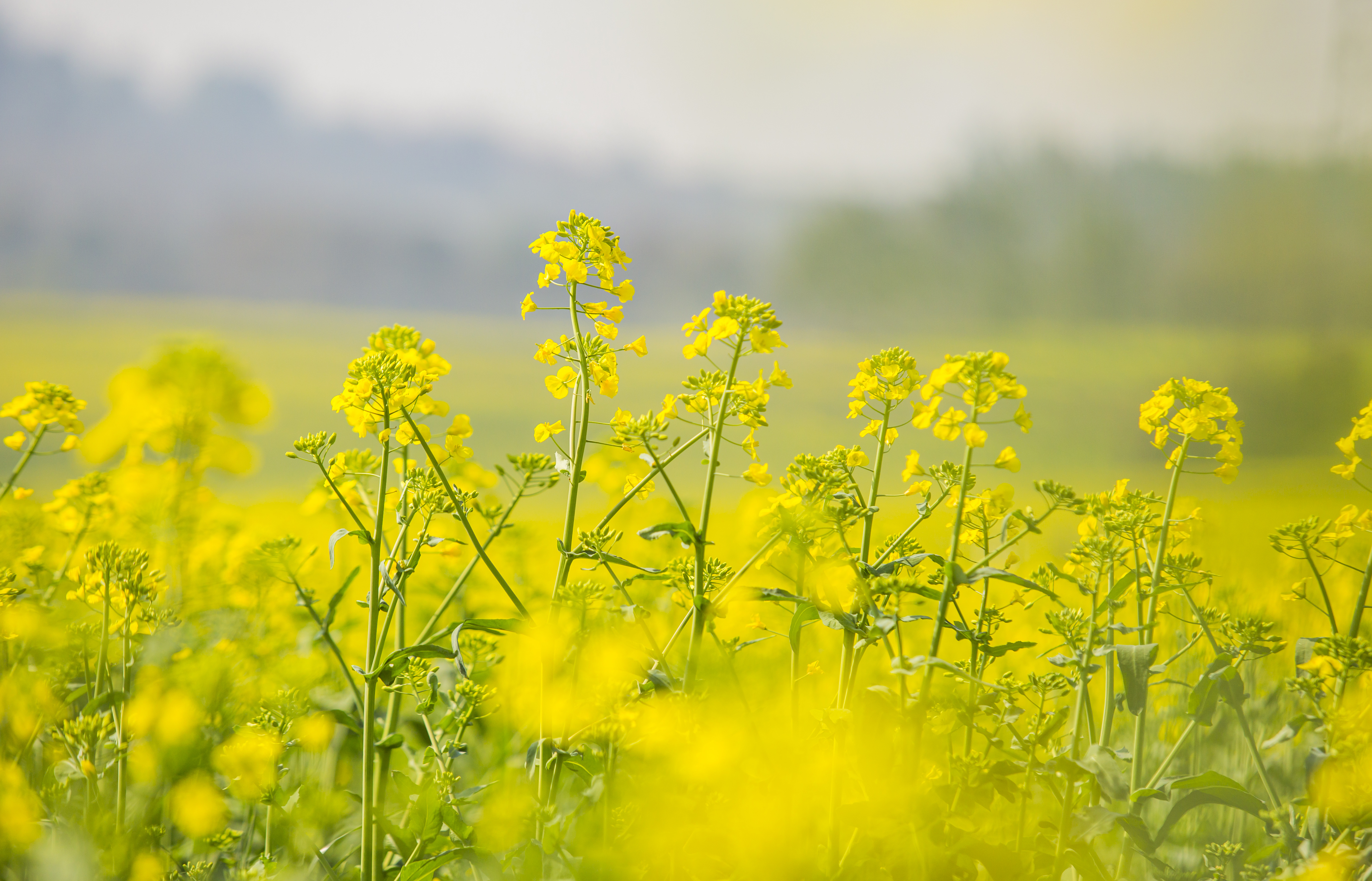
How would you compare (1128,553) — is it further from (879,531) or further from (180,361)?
(180,361)

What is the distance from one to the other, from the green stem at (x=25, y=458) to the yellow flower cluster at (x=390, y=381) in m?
0.80

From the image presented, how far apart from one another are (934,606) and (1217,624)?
779mm

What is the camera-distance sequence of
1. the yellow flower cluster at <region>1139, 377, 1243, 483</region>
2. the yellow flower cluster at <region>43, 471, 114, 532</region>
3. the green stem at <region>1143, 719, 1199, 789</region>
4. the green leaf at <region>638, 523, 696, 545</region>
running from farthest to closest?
1. the yellow flower cluster at <region>43, 471, 114, 532</region>
2. the yellow flower cluster at <region>1139, 377, 1243, 483</region>
3. the green stem at <region>1143, 719, 1199, 789</region>
4. the green leaf at <region>638, 523, 696, 545</region>

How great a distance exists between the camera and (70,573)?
5.85ft

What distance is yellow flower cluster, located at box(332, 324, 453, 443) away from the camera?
1295mm

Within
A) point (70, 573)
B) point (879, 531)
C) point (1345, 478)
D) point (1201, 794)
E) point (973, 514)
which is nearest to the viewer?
point (1201, 794)

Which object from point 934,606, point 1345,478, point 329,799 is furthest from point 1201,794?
point 329,799

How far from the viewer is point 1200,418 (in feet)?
4.94

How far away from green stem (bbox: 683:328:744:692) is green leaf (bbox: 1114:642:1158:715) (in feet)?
2.17

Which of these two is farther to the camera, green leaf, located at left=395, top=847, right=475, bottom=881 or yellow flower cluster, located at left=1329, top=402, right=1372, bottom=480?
yellow flower cluster, located at left=1329, top=402, right=1372, bottom=480

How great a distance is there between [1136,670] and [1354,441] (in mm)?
834

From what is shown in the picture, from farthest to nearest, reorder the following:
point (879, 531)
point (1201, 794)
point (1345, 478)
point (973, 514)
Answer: point (879, 531), point (1345, 478), point (973, 514), point (1201, 794)

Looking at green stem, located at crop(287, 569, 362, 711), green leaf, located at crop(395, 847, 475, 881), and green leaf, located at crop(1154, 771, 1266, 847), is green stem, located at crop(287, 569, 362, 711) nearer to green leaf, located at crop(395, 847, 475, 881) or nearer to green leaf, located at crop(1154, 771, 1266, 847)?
green leaf, located at crop(395, 847, 475, 881)

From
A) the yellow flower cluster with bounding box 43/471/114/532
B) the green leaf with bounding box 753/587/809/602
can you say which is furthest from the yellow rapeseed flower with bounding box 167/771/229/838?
the green leaf with bounding box 753/587/809/602
